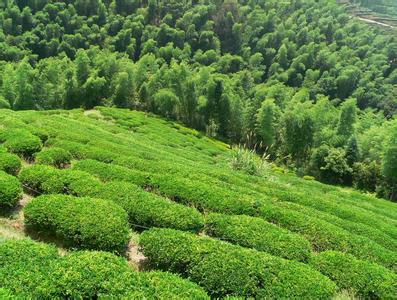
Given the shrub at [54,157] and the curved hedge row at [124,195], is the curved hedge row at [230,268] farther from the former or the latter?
the shrub at [54,157]

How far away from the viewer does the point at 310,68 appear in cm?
14488

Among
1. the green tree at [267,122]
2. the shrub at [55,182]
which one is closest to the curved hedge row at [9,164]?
the shrub at [55,182]

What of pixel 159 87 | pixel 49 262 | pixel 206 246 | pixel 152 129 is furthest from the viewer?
pixel 159 87

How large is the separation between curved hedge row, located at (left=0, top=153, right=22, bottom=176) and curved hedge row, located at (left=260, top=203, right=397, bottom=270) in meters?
12.1

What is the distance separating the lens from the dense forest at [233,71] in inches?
2852

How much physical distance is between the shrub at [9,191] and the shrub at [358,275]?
477 inches

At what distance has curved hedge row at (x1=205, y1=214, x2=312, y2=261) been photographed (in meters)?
15.0

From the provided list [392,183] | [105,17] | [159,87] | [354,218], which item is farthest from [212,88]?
[105,17]

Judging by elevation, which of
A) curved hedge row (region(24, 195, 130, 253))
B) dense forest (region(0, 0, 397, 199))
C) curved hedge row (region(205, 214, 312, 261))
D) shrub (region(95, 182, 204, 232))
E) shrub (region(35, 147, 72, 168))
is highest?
curved hedge row (region(24, 195, 130, 253))

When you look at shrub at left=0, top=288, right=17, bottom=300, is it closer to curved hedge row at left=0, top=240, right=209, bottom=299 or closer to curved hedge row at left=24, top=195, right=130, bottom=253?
curved hedge row at left=0, top=240, right=209, bottom=299

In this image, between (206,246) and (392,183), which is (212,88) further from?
(206,246)

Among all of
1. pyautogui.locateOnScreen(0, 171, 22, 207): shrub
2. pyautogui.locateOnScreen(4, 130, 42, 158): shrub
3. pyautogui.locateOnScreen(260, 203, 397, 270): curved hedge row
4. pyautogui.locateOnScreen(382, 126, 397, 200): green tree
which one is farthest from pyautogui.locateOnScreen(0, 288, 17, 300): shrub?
pyautogui.locateOnScreen(382, 126, 397, 200): green tree

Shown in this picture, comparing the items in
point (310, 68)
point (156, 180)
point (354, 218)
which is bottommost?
point (310, 68)

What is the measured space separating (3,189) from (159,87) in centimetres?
7618
